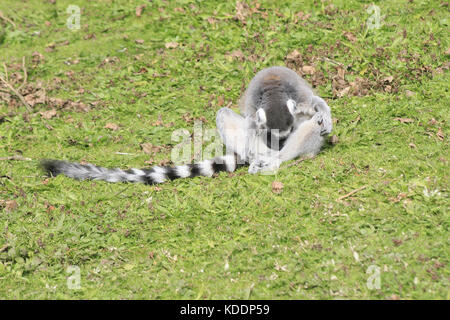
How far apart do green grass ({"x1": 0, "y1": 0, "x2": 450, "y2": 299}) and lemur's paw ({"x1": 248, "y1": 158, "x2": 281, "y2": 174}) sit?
0.60ft

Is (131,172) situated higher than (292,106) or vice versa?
(292,106)

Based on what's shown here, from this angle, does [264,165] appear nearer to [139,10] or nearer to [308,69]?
[308,69]

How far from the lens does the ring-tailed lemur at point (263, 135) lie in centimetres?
618

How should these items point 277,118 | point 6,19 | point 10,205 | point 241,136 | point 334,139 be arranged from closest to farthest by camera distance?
1. point 10,205
2. point 277,118
3. point 334,139
4. point 241,136
5. point 6,19

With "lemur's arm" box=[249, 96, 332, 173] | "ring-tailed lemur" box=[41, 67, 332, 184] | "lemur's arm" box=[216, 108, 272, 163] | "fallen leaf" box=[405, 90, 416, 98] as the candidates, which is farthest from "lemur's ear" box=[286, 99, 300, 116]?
"fallen leaf" box=[405, 90, 416, 98]

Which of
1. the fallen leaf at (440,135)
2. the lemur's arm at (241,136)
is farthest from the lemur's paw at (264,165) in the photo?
the fallen leaf at (440,135)

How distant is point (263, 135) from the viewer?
6336mm

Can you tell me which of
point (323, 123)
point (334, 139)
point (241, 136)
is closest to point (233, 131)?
point (241, 136)

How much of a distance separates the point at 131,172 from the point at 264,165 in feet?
5.46

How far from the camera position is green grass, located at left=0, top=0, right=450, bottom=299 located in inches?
185

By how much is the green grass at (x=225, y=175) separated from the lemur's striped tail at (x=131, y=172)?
0.11 m

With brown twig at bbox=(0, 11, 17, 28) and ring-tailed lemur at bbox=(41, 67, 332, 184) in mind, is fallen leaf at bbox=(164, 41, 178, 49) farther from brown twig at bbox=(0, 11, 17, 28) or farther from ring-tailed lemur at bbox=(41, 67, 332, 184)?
brown twig at bbox=(0, 11, 17, 28)

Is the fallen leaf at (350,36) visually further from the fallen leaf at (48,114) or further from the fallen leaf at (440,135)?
the fallen leaf at (48,114)

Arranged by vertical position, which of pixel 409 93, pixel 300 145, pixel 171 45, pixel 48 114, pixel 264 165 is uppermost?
pixel 171 45
